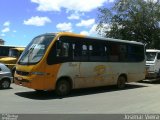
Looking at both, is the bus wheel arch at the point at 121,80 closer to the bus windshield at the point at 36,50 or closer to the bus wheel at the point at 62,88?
the bus wheel at the point at 62,88

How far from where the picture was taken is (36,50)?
15.8 metres

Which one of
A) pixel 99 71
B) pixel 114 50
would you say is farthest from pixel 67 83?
pixel 114 50

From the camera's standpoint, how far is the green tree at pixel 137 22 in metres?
37.7

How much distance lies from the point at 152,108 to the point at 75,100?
11.4ft

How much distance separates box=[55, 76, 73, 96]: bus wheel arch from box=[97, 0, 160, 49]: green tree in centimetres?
2235

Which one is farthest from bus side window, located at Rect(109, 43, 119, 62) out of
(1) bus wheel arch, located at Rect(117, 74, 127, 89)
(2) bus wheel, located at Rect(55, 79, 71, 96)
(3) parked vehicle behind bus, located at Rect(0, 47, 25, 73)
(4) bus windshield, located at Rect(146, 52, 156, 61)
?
(3) parked vehicle behind bus, located at Rect(0, 47, 25, 73)

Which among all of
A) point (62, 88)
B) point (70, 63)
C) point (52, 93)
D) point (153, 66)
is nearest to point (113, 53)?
point (70, 63)

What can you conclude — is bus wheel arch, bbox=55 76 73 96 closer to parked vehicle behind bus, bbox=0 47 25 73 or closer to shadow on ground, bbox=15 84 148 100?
shadow on ground, bbox=15 84 148 100

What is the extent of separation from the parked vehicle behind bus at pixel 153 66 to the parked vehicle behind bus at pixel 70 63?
4.66 metres

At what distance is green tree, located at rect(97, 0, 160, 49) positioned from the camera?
124 ft

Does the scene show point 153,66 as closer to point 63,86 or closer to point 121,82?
point 121,82

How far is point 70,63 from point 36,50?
174cm

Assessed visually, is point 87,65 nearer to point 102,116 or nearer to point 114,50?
point 114,50

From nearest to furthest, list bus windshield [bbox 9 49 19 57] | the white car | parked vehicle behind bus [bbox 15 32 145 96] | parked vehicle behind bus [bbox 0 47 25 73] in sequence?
parked vehicle behind bus [bbox 15 32 145 96]
the white car
parked vehicle behind bus [bbox 0 47 25 73]
bus windshield [bbox 9 49 19 57]
